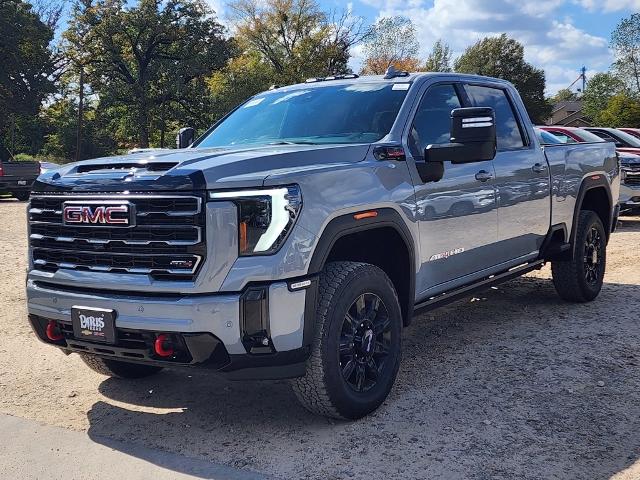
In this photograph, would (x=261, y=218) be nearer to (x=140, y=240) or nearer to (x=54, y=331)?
(x=140, y=240)

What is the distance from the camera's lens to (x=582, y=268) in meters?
6.52

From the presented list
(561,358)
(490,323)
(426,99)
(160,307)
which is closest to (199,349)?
(160,307)

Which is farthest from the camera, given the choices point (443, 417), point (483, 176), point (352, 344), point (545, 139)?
point (545, 139)

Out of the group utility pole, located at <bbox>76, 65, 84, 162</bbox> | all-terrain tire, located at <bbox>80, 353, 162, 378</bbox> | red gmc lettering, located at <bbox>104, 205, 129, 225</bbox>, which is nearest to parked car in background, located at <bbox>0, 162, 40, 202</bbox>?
utility pole, located at <bbox>76, 65, 84, 162</bbox>

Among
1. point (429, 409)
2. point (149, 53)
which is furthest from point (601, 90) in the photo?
point (429, 409)

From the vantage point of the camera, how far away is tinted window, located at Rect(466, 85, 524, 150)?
5477mm

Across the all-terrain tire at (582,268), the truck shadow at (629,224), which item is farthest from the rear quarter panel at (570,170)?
the truck shadow at (629,224)

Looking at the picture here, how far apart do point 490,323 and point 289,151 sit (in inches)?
124

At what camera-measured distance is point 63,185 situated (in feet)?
12.4

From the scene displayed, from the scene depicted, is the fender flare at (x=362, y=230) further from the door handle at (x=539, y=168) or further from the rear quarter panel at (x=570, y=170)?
the rear quarter panel at (x=570, y=170)

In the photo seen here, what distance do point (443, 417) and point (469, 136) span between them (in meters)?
1.68

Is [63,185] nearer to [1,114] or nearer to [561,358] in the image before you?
[561,358]

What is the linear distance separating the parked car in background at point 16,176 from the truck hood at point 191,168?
21592 millimetres

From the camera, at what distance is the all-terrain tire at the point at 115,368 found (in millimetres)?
4645
